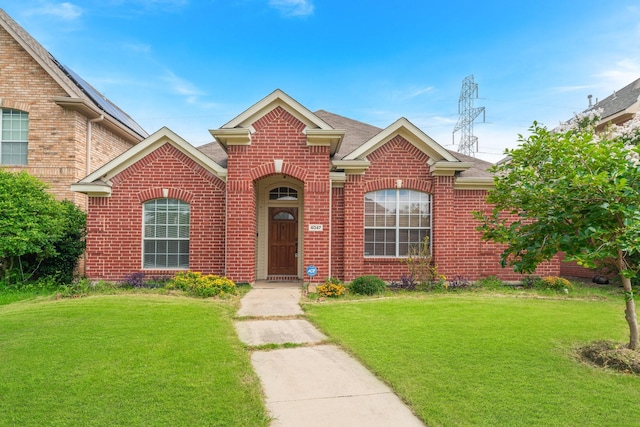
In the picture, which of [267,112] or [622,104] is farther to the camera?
[622,104]

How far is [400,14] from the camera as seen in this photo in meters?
14.8

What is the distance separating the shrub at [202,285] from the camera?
392 inches

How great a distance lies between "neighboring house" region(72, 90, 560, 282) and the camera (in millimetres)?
11297

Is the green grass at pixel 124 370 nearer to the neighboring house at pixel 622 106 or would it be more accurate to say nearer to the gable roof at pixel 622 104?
the neighboring house at pixel 622 106

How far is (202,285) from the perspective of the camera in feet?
33.2

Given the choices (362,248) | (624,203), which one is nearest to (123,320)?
(362,248)

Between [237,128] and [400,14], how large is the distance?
8363 mm

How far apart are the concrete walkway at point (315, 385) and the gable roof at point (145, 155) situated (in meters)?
5.89

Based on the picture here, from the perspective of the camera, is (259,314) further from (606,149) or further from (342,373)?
(606,149)

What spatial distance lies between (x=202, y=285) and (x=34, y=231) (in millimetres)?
5110

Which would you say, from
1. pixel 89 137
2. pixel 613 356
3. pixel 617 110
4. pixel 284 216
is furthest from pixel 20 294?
pixel 617 110

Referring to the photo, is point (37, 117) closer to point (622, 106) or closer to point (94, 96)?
point (94, 96)

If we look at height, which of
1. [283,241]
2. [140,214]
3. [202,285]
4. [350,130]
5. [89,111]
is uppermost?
[89,111]

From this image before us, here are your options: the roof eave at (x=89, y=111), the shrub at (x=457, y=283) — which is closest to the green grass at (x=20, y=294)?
the roof eave at (x=89, y=111)
